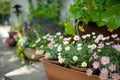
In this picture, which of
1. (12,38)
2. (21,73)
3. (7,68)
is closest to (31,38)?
(7,68)

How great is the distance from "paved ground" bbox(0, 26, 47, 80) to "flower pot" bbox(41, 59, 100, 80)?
8.8 inches

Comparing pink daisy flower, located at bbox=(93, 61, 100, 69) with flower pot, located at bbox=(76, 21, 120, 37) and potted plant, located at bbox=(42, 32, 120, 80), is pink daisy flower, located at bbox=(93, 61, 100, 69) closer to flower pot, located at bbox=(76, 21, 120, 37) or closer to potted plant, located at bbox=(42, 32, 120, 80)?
potted plant, located at bbox=(42, 32, 120, 80)

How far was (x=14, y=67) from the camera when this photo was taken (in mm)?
3600

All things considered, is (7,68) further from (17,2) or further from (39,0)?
(17,2)

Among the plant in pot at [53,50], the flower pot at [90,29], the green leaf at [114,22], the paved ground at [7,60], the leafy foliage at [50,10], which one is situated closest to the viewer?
the green leaf at [114,22]

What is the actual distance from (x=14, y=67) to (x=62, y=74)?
2.23 m

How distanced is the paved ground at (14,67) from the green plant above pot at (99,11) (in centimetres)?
64

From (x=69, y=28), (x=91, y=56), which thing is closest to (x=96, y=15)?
(x=91, y=56)

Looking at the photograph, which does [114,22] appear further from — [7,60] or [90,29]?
[7,60]

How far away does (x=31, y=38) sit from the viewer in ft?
12.7

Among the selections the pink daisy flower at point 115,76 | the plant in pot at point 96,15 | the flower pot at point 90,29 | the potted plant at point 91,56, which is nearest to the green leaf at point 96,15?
the plant in pot at point 96,15

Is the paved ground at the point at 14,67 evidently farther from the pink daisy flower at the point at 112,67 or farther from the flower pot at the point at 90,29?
the pink daisy flower at the point at 112,67

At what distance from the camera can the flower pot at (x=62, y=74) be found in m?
1.40

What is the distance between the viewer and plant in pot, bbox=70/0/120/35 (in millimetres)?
1169
